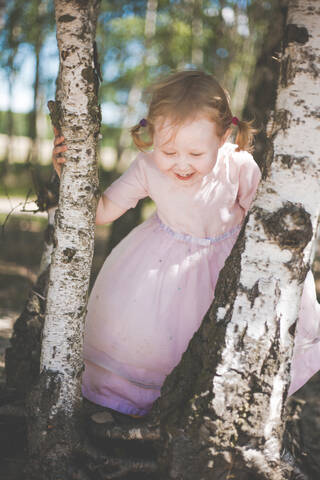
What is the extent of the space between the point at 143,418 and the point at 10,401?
0.84m

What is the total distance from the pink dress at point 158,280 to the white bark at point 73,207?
0.30m

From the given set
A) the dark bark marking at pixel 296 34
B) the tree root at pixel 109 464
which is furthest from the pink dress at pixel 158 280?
the dark bark marking at pixel 296 34

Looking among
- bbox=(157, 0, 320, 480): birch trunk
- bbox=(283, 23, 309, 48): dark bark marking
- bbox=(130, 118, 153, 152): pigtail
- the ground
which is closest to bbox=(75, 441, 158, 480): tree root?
bbox=(157, 0, 320, 480): birch trunk

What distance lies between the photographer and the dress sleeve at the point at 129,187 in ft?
9.71

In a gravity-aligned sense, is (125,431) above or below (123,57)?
below

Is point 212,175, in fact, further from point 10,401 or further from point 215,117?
point 10,401

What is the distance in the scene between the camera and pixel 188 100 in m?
2.65

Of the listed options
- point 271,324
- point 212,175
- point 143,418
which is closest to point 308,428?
point 143,418

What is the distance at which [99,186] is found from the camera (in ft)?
8.71

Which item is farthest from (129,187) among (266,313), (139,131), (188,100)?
(266,313)

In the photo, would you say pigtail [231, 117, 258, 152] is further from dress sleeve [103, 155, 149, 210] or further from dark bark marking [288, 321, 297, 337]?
dark bark marking [288, 321, 297, 337]

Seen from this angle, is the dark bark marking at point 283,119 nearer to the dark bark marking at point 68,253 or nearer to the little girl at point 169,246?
the little girl at point 169,246

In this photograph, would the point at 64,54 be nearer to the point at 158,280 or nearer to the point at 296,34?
the point at 296,34

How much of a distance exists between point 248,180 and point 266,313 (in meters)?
0.98
